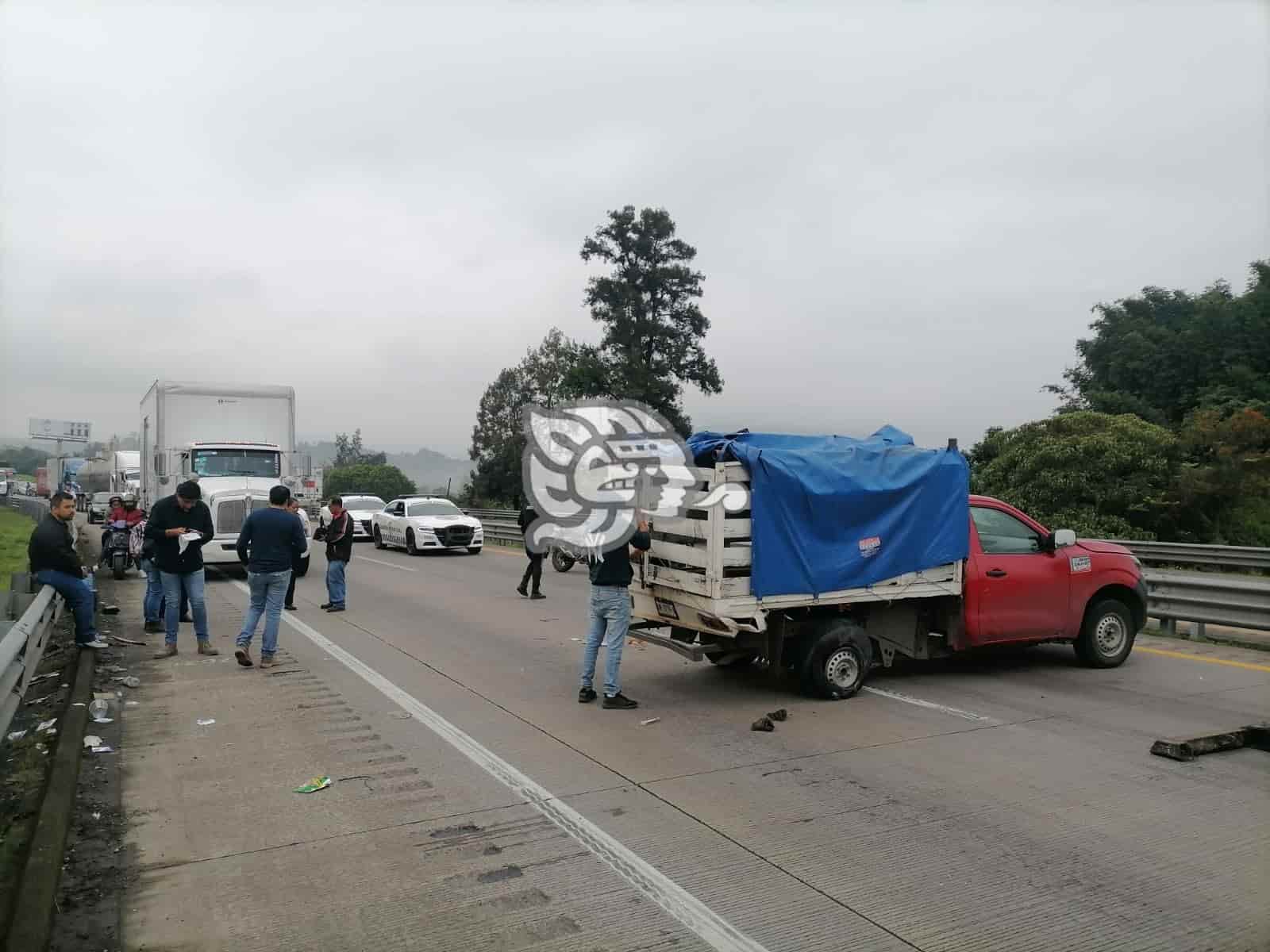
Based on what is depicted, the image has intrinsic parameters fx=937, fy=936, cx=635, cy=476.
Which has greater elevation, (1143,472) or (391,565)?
(1143,472)

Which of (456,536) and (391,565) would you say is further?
(456,536)

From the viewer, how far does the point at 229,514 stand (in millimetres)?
17406

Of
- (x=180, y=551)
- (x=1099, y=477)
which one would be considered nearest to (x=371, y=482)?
(x=1099, y=477)

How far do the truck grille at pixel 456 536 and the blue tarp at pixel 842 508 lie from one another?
17.4 metres

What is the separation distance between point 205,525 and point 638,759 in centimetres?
619

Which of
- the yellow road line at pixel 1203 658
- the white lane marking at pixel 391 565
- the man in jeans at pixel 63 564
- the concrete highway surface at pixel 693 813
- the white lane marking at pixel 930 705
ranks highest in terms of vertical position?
the man in jeans at pixel 63 564

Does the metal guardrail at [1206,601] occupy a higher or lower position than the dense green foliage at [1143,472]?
lower

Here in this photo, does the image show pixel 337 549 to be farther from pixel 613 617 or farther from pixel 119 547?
pixel 119 547

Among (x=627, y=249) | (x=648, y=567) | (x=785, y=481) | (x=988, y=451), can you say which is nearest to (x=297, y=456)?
(x=648, y=567)

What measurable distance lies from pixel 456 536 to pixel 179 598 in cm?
1468

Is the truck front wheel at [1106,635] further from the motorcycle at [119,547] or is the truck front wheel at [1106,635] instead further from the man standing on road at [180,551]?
the motorcycle at [119,547]

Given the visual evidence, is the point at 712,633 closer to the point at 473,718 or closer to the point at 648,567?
the point at 648,567

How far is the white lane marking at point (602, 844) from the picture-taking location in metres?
3.91

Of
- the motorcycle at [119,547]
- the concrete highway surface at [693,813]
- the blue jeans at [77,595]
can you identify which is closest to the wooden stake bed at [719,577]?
the concrete highway surface at [693,813]
